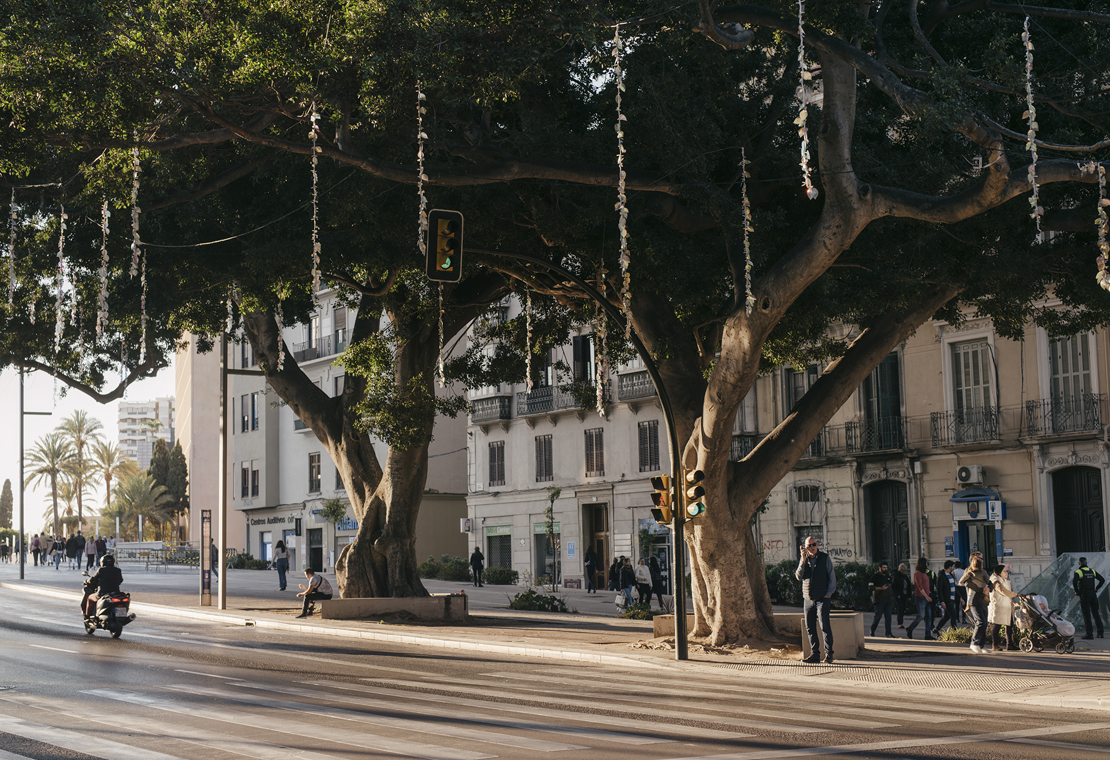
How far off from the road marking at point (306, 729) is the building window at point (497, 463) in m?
40.1

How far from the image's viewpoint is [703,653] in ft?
63.2

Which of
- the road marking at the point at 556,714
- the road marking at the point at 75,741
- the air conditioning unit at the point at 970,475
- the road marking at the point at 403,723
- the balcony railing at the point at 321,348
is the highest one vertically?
the balcony railing at the point at 321,348

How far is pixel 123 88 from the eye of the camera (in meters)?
14.7

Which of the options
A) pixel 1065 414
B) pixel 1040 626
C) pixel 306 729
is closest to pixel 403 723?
pixel 306 729

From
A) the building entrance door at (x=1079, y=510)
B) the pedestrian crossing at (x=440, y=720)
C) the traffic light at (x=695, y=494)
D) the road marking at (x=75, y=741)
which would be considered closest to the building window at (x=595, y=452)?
the building entrance door at (x=1079, y=510)

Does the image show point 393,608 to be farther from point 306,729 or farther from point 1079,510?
point 1079,510

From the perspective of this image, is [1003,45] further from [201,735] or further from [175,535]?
[175,535]

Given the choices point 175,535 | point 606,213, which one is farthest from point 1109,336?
point 175,535

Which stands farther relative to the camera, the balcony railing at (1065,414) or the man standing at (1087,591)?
the balcony railing at (1065,414)

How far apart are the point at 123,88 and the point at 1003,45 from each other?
1085 centimetres

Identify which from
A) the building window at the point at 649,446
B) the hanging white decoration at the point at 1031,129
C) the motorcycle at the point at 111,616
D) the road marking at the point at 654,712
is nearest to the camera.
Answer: the road marking at the point at 654,712

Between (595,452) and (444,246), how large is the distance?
3417 centimetres

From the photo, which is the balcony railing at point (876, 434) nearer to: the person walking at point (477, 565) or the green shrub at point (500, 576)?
the person walking at point (477, 565)

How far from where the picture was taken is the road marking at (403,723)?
1001cm
